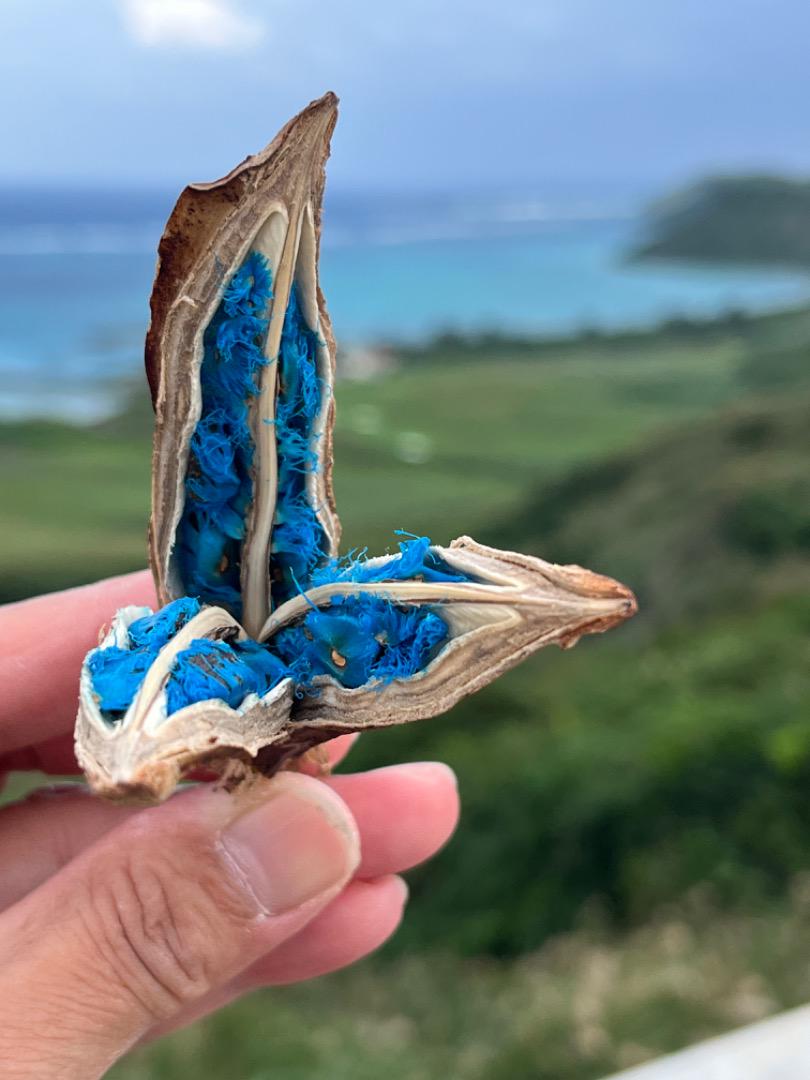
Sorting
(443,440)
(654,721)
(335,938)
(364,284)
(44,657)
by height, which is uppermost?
(364,284)

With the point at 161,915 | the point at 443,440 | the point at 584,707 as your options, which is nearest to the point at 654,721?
the point at 584,707

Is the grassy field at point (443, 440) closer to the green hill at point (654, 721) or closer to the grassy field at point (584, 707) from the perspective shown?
the grassy field at point (584, 707)

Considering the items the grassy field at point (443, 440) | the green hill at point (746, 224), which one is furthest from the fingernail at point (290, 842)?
the green hill at point (746, 224)

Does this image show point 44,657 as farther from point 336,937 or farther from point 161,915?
point 336,937

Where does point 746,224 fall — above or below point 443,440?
above


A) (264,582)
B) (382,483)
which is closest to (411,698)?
(264,582)

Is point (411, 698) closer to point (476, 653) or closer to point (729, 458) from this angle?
point (476, 653)

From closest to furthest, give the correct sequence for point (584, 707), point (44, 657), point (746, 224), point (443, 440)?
point (44, 657), point (584, 707), point (443, 440), point (746, 224)
